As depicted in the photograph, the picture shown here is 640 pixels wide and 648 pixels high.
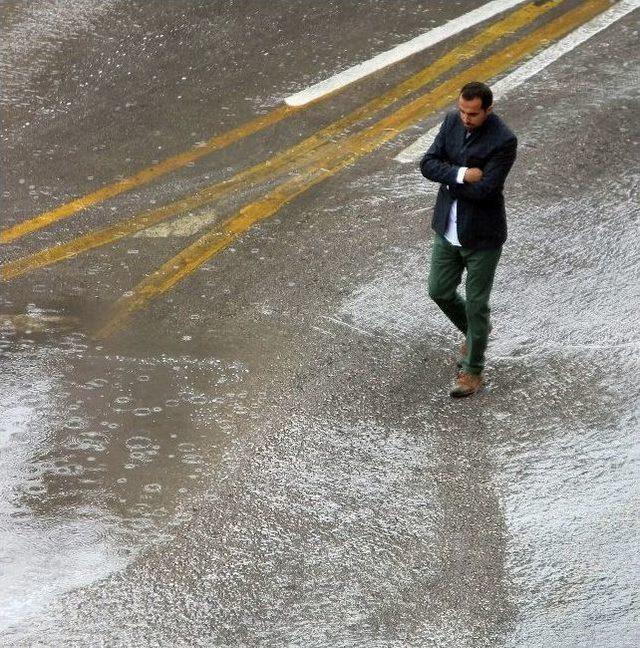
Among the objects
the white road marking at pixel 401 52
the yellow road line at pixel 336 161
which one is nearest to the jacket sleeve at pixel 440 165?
the yellow road line at pixel 336 161

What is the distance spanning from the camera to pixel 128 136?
9.81 m

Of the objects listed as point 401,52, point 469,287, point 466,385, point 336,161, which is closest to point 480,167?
point 469,287

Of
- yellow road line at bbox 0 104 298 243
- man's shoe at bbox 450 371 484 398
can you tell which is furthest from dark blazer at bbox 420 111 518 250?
yellow road line at bbox 0 104 298 243

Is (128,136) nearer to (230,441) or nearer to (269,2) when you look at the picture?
(269,2)

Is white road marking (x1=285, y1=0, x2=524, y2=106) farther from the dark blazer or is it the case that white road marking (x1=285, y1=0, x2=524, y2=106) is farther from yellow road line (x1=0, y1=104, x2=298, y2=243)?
the dark blazer

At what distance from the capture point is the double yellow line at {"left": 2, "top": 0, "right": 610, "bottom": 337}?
8164mm

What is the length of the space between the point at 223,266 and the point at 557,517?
3.10m

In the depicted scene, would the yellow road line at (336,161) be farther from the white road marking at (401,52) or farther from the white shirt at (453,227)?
the white shirt at (453,227)

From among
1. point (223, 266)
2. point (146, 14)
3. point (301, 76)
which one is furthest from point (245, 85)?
point (223, 266)

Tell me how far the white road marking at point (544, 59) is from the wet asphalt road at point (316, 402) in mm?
122

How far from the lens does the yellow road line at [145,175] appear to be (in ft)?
28.6

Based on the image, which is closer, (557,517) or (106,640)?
(106,640)

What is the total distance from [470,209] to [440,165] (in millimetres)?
281

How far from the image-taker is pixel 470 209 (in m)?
6.57
